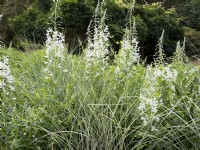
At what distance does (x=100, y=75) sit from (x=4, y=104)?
0.93 meters

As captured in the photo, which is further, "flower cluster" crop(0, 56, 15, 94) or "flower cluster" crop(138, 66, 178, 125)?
"flower cluster" crop(0, 56, 15, 94)

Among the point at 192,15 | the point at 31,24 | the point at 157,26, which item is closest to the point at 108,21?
the point at 157,26

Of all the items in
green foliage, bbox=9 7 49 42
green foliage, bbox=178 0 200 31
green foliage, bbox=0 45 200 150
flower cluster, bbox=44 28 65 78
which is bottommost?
green foliage, bbox=178 0 200 31

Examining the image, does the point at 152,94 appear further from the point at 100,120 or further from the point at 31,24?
the point at 31,24

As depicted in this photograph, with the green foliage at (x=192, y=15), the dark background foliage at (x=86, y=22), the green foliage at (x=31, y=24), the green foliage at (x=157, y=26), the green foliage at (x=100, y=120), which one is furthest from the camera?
the green foliage at (x=192, y=15)

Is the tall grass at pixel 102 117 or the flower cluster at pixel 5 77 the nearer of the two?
the tall grass at pixel 102 117

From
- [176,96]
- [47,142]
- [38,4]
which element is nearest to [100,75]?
[176,96]

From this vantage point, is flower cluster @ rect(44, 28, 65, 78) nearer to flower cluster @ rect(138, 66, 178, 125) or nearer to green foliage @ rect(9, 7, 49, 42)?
flower cluster @ rect(138, 66, 178, 125)

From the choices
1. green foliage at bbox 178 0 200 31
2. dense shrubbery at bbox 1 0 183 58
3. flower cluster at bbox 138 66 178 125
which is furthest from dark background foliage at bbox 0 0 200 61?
flower cluster at bbox 138 66 178 125

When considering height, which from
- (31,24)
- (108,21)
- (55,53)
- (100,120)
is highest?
(55,53)

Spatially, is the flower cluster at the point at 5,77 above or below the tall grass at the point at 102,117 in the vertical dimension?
above

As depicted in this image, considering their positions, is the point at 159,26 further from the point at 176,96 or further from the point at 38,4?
the point at 176,96

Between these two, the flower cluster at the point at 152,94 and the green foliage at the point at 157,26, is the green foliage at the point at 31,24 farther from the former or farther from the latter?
the flower cluster at the point at 152,94

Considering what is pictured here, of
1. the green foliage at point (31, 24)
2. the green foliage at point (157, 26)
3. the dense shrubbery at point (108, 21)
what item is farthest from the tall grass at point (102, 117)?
the green foliage at point (157, 26)
